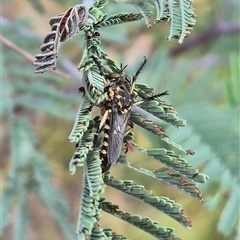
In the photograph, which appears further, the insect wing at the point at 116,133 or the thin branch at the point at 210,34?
the thin branch at the point at 210,34

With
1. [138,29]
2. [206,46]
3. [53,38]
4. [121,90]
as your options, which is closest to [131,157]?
[206,46]

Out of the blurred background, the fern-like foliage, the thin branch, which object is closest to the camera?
the fern-like foliage

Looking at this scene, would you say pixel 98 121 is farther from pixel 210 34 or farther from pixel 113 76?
pixel 210 34

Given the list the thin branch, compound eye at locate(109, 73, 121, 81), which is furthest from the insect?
the thin branch

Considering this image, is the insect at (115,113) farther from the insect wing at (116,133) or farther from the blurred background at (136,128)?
the blurred background at (136,128)

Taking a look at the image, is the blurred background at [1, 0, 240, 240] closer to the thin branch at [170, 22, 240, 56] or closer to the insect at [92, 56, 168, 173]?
the thin branch at [170, 22, 240, 56]

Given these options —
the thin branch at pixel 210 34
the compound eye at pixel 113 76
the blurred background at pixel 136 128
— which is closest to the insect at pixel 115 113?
the compound eye at pixel 113 76

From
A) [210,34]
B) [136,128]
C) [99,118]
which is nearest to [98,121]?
[99,118]
